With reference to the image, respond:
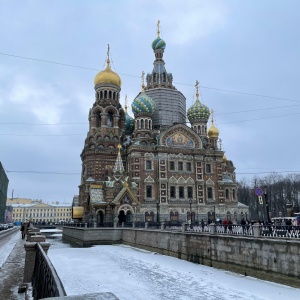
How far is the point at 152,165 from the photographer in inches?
1609

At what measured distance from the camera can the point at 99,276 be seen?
15.3 m

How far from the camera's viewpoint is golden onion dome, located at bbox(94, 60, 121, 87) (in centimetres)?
4584

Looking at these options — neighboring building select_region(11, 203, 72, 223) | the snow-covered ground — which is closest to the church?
the snow-covered ground

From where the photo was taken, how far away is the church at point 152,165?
38.2m

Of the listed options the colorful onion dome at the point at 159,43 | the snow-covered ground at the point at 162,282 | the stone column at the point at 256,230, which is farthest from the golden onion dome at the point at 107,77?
the stone column at the point at 256,230

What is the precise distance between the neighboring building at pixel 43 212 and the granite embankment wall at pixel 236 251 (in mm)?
97428

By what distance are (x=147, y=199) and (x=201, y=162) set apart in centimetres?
922

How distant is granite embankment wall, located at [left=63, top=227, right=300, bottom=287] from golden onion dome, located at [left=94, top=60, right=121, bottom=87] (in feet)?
81.2

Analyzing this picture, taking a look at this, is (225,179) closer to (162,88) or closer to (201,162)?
(201,162)

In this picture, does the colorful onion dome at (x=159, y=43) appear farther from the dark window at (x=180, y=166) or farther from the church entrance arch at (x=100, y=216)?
the church entrance arch at (x=100, y=216)

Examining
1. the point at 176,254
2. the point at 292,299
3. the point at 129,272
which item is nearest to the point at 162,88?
the point at 176,254

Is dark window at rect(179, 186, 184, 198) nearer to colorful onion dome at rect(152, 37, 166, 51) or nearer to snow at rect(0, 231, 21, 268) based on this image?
snow at rect(0, 231, 21, 268)

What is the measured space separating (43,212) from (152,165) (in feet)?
294

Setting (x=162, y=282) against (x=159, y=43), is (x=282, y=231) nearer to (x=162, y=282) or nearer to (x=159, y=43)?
(x=162, y=282)
